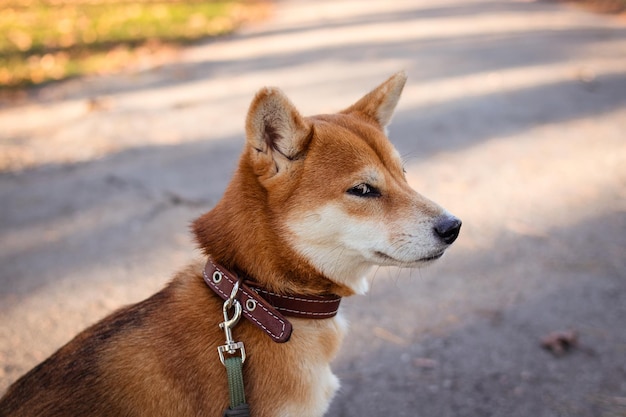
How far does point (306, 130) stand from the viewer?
2514 mm

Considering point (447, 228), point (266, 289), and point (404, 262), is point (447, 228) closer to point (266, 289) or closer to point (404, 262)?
point (404, 262)

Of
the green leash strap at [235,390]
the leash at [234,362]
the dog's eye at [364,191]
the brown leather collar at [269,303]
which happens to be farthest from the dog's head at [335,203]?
the green leash strap at [235,390]

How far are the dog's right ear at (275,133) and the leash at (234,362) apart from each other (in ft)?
1.84

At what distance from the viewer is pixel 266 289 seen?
7.94 ft

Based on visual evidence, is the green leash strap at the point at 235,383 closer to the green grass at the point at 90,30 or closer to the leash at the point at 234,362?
the leash at the point at 234,362

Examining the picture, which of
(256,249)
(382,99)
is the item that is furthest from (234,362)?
(382,99)

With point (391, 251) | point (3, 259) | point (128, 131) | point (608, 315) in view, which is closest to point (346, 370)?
point (391, 251)

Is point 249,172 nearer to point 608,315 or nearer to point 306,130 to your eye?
point 306,130

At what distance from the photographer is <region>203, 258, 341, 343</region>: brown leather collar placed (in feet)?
7.65

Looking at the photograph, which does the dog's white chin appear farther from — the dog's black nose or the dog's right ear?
the dog's right ear

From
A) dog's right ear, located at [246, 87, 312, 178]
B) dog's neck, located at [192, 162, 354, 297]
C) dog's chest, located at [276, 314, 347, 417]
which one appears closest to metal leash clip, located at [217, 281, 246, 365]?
dog's neck, located at [192, 162, 354, 297]

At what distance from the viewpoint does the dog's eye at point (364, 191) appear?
2551 millimetres

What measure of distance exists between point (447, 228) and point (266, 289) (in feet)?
2.74

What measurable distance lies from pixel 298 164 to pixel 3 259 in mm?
3573
